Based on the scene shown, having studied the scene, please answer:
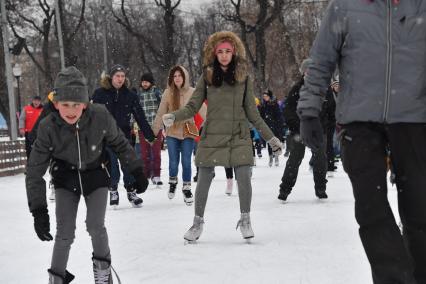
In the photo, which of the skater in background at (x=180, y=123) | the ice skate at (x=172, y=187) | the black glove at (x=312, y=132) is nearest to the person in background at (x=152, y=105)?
the ice skate at (x=172, y=187)

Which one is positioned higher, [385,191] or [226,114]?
[226,114]

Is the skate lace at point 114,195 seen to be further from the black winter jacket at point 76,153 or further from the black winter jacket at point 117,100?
the black winter jacket at point 76,153

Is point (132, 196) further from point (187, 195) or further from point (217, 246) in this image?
point (217, 246)

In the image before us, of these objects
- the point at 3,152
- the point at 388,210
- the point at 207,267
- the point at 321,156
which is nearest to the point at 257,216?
the point at 321,156

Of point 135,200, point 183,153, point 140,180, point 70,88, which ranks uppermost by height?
point 70,88

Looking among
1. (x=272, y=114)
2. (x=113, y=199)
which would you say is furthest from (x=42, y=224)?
(x=272, y=114)

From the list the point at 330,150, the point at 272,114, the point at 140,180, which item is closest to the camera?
the point at 140,180

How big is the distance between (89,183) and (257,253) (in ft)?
5.63

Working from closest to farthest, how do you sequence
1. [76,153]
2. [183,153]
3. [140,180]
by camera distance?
[76,153] → [140,180] → [183,153]

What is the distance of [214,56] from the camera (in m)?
5.58

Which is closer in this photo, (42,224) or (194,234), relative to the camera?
(42,224)

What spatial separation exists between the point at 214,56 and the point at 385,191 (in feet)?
9.07

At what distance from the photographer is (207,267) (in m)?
4.64

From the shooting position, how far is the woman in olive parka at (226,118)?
5.55m
